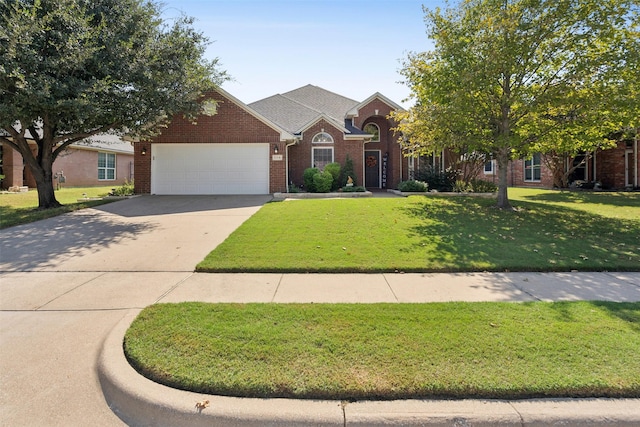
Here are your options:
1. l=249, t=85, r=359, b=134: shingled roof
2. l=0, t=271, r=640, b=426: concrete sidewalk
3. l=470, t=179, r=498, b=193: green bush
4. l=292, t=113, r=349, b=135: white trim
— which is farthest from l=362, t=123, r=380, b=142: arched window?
l=0, t=271, r=640, b=426: concrete sidewalk

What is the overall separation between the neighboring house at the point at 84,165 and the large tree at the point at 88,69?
28.7 feet

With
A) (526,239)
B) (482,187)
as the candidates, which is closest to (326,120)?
(482,187)

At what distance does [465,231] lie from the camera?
28.5ft

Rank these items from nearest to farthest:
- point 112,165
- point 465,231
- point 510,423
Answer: point 510,423 → point 465,231 → point 112,165

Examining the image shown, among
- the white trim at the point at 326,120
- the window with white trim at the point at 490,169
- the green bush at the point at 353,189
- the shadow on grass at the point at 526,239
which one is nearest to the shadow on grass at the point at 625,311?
the shadow on grass at the point at 526,239

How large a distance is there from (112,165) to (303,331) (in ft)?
101

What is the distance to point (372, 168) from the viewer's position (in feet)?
72.7

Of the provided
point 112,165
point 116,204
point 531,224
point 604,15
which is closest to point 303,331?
point 531,224

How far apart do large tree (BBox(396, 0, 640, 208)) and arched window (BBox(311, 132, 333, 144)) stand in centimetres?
723

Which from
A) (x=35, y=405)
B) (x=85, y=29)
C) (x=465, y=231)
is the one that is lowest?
(x=35, y=405)

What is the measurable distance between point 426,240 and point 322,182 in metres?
9.58

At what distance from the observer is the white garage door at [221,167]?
1645 centimetres

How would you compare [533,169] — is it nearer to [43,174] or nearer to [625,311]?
[625,311]

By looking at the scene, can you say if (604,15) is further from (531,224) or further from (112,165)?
(112,165)
